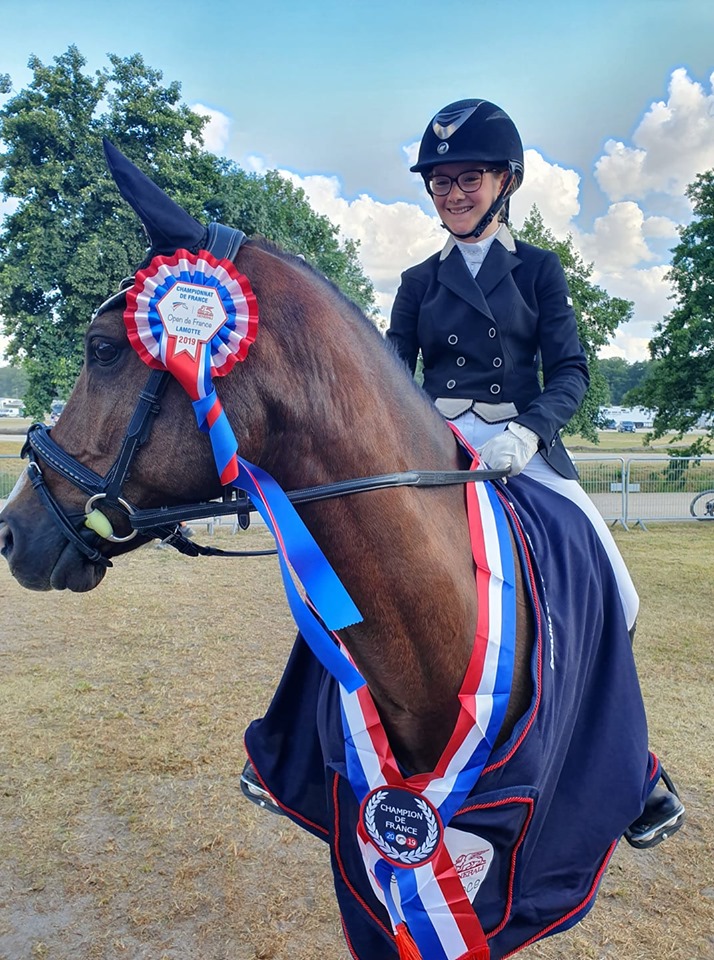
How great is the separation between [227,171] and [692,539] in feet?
59.1

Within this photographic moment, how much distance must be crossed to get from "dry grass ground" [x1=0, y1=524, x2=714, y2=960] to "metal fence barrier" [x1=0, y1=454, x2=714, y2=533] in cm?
575

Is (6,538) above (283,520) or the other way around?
the other way around

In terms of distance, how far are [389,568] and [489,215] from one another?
1546 mm

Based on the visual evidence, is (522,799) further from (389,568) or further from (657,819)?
(657,819)

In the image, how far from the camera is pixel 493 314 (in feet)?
7.86

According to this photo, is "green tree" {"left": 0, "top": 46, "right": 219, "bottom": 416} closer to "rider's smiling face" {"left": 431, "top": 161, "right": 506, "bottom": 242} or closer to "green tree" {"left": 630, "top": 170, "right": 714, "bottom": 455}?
"green tree" {"left": 630, "top": 170, "right": 714, "bottom": 455}

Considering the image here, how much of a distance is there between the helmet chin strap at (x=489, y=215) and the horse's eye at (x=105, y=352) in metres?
1.46

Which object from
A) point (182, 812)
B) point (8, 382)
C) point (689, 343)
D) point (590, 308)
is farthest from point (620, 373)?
point (8, 382)

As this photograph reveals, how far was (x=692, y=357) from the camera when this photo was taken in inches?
625

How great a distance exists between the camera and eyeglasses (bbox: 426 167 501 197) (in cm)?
243

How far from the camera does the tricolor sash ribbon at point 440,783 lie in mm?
1712

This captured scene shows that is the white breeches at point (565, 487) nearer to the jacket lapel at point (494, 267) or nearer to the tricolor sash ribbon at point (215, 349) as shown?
the jacket lapel at point (494, 267)

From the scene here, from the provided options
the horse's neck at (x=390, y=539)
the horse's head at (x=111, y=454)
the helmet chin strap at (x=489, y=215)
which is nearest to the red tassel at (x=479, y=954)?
the horse's neck at (x=390, y=539)

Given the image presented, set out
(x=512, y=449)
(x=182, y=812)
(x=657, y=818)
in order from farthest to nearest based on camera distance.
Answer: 1. (x=182, y=812)
2. (x=657, y=818)
3. (x=512, y=449)
